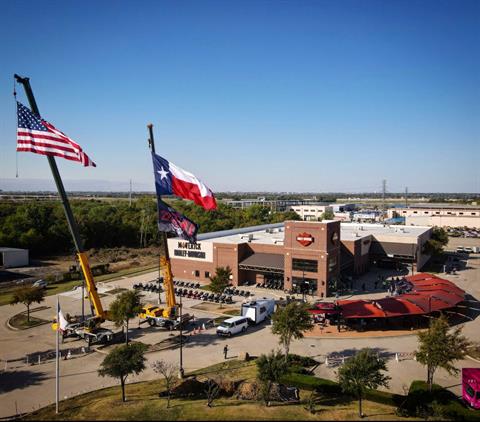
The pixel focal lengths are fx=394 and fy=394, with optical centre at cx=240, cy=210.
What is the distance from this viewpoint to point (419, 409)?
20.2m

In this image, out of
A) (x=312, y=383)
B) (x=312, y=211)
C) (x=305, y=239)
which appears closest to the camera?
(x=312, y=383)

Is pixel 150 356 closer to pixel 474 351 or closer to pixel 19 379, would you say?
pixel 19 379

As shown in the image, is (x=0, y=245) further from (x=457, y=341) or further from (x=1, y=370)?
(x=457, y=341)

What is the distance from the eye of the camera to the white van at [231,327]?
33.9m

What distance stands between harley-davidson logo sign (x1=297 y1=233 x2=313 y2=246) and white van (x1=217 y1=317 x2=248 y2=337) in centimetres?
1587

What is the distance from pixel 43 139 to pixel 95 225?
76010mm

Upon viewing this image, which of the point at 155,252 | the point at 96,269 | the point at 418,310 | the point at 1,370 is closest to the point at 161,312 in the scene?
the point at 1,370

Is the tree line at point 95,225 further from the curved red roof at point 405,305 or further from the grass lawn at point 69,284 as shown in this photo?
the curved red roof at point 405,305

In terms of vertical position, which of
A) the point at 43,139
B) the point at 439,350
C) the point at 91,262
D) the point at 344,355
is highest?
the point at 43,139

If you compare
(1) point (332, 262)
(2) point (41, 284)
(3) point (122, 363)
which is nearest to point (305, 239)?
(1) point (332, 262)

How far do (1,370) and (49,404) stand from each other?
7.68m

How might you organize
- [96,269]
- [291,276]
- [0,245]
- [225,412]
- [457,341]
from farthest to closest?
[0,245] < [96,269] < [291,276] < [457,341] < [225,412]

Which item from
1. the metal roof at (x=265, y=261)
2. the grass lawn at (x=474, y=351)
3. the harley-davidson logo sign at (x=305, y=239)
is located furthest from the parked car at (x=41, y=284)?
the grass lawn at (x=474, y=351)

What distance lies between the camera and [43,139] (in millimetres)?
25906
